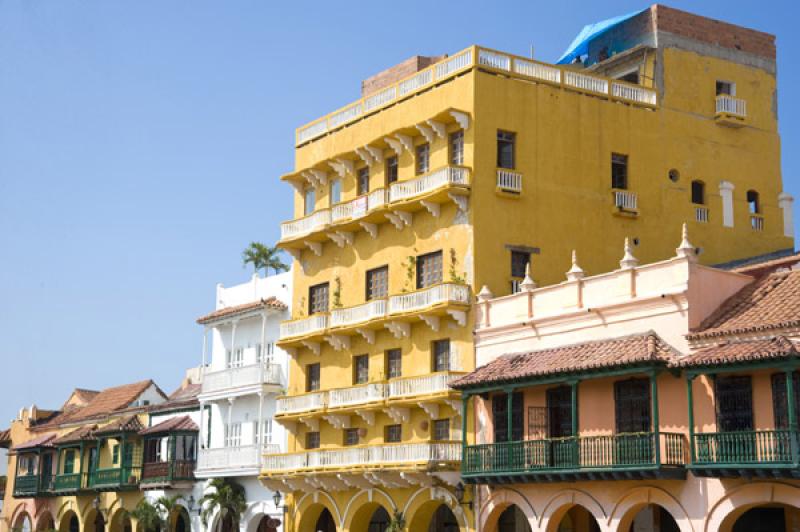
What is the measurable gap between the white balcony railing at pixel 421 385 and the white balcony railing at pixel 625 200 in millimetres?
8172

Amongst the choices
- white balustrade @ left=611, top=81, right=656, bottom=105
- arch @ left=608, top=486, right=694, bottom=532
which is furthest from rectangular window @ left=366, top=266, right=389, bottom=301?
arch @ left=608, top=486, right=694, bottom=532

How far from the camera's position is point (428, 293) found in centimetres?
3844

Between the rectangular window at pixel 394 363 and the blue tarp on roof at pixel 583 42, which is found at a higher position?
the blue tarp on roof at pixel 583 42

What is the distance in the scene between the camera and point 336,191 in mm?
45562

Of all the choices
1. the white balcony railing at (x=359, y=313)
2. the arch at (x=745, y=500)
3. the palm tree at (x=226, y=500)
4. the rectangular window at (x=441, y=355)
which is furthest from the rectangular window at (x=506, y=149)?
the palm tree at (x=226, y=500)

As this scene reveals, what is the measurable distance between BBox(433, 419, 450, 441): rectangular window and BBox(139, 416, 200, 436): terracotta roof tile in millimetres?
16686

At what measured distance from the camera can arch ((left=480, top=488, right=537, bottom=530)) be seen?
34.1 metres

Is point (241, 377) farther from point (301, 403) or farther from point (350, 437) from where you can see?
point (350, 437)

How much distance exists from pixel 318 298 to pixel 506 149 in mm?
10118

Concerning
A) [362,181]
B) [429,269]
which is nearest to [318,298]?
[362,181]

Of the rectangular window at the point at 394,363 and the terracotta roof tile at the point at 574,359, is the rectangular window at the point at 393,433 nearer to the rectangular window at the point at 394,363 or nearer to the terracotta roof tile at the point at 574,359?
the rectangular window at the point at 394,363

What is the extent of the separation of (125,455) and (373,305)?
→ 20286 millimetres

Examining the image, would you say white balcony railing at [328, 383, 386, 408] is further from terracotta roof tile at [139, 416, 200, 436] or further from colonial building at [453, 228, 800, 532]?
terracotta roof tile at [139, 416, 200, 436]

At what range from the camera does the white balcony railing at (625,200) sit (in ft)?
132
